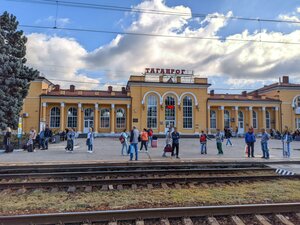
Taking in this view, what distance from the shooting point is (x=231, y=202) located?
22.0 feet

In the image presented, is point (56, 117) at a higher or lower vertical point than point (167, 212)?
higher

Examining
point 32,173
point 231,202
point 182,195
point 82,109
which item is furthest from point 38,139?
point 82,109

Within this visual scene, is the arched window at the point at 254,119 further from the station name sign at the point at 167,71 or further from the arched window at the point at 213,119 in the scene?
the station name sign at the point at 167,71

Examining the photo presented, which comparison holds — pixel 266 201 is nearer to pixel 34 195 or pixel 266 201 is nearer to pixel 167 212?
pixel 167 212

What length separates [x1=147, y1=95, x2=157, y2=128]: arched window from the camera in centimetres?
4241

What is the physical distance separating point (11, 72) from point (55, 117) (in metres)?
19.2

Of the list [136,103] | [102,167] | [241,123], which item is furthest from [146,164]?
[241,123]

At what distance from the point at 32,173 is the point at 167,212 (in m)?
7.24

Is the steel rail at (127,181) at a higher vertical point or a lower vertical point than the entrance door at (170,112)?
lower

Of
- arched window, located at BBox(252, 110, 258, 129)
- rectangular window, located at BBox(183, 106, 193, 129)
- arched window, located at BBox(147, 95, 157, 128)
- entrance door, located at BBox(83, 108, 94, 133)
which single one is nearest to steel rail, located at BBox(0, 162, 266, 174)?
arched window, located at BBox(147, 95, 157, 128)

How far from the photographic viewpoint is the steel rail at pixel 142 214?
511cm

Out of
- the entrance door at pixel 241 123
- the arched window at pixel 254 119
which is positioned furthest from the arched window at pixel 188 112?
the arched window at pixel 254 119

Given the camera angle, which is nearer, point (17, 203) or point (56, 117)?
point (17, 203)

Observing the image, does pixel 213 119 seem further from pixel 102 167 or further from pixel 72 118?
pixel 102 167
